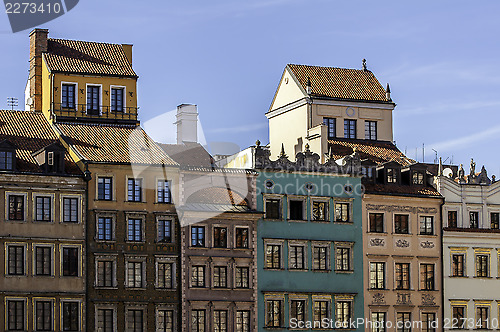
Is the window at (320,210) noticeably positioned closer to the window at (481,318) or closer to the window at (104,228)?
the window at (481,318)

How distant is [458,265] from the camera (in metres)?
84.0

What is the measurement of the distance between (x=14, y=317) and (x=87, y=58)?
19.2m

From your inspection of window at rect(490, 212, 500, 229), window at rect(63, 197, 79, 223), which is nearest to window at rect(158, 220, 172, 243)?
window at rect(63, 197, 79, 223)

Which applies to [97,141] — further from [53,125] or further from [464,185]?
[464,185]

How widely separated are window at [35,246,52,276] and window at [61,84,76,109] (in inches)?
426

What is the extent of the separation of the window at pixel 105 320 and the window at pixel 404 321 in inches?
767

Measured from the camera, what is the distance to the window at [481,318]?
83.8 metres

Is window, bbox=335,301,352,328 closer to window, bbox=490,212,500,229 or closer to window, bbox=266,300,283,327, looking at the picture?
window, bbox=266,300,283,327

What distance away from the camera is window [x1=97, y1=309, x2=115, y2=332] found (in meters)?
73.5

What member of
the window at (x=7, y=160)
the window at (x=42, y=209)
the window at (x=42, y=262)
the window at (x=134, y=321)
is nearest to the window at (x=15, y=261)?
the window at (x=42, y=262)

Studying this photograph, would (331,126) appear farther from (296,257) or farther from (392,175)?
(296,257)

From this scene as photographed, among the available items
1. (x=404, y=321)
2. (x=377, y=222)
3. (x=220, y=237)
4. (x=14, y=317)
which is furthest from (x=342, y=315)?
(x=14, y=317)

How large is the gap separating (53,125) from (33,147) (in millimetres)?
3398

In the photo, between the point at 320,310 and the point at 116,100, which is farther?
the point at 116,100
